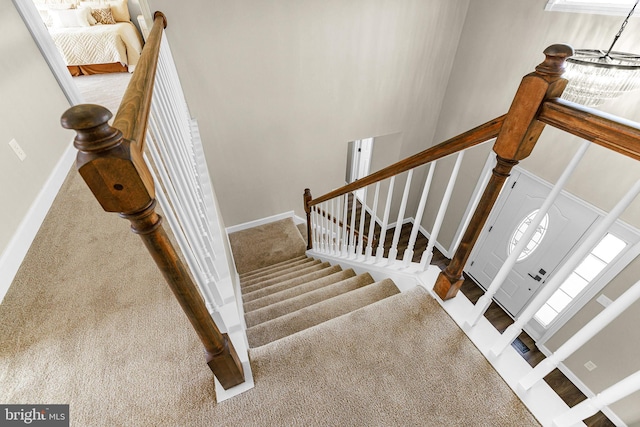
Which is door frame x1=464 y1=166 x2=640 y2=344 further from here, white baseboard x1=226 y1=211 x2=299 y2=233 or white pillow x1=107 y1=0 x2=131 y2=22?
white pillow x1=107 y1=0 x2=131 y2=22

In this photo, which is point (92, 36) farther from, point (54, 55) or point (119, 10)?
point (54, 55)

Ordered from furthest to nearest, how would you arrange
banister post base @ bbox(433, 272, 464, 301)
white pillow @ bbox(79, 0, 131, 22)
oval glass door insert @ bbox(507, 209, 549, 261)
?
white pillow @ bbox(79, 0, 131, 22), oval glass door insert @ bbox(507, 209, 549, 261), banister post base @ bbox(433, 272, 464, 301)

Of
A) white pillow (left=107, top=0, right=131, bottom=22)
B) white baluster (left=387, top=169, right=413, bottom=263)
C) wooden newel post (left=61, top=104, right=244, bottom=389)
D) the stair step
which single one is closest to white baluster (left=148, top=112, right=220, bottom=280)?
wooden newel post (left=61, top=104, right=244, bottom=389)

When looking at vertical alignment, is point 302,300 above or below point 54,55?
below

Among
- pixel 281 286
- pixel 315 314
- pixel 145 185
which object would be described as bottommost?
pixel 281 286

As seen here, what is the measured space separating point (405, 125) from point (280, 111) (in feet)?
6.38

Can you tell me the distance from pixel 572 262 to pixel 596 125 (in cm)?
40

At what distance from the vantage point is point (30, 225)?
6.72 ft

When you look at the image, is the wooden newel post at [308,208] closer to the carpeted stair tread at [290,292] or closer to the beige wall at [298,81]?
the beige wall at [298,81]

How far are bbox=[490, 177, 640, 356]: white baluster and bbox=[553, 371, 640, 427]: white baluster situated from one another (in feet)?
0.81

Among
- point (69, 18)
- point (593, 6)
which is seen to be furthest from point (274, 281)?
point (69, 18)

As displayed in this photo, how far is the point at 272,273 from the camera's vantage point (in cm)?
339

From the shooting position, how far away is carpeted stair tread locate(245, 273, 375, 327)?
197 centimetres

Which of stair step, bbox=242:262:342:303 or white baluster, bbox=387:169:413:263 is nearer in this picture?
white baluster, bbox=387:169:413:263
